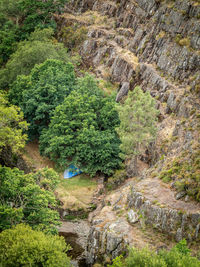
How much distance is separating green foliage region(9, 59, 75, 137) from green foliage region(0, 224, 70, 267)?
2439 centimetres

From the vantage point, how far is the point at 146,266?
789 inches

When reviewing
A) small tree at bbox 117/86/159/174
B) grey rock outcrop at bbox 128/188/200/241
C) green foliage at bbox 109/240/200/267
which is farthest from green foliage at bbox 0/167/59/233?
small tree at bbox 117/86/159/174

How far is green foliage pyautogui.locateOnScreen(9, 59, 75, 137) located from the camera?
47500 millimetres

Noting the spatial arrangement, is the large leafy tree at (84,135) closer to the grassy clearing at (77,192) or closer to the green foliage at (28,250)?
the grassy clearing at (77,192)

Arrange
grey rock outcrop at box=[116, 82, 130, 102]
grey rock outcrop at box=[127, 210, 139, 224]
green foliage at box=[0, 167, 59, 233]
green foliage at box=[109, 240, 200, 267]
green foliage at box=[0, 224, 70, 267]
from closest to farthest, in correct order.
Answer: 1. green foliage at box=[109, 240, 200, 267]
2. green foliage at box=[0, 224, 70, 267]
3. green foliage at box=[0, 167, 59, 233]
4. grey rock outcrop at box=[127, 210, 139, 224]
5. grey rock outcrop at box=[116, 82, 130, 102]

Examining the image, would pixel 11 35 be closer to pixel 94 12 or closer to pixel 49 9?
pixel 49 9

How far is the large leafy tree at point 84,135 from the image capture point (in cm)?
4225

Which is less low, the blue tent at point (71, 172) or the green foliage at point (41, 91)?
the green foliage at point (41, 91)

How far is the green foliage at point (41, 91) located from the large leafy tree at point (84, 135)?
2393 millimetres

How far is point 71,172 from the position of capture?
4341 centimetres

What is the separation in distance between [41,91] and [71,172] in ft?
44.0

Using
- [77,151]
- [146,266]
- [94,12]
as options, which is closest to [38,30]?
[94,12]

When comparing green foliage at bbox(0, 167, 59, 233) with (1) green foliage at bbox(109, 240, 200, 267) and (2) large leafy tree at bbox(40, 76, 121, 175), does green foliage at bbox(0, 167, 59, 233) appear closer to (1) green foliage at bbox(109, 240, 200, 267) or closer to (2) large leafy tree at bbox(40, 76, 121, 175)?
(1) green foliage at bbox(109, 240, 200, 267)

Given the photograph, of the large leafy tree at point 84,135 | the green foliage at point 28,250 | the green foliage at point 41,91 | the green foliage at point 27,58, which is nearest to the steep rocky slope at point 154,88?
the large leafy tree at point 84,135
